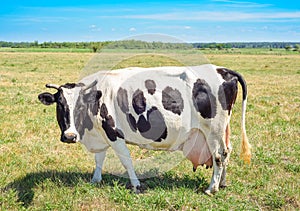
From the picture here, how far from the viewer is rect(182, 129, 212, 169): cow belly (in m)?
6.22

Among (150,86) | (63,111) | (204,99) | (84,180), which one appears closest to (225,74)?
(204,99)

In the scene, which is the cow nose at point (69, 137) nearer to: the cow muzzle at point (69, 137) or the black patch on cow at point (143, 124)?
the cow muzzle at point (69, 137)

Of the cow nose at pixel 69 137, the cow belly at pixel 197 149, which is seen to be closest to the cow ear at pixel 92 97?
the cow nose at pixel 69 137

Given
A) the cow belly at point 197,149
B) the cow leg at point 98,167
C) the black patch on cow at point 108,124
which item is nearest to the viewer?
the black patch on cow at point 108,124

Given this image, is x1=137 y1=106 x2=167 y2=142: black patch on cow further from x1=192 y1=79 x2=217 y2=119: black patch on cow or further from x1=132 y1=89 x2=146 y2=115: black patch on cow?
x1=192 y1=79 x2=217 y2=119: black patch on cow

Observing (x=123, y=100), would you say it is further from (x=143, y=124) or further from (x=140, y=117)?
(x=143, y=124)

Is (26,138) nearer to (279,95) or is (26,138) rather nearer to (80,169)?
(80,169)

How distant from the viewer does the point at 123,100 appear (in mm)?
5938

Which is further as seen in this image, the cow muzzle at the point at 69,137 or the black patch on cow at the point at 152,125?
the black patch on cow at the point at 152,125

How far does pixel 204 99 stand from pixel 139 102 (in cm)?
100

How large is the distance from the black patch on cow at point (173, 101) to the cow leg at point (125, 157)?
2.95 feet

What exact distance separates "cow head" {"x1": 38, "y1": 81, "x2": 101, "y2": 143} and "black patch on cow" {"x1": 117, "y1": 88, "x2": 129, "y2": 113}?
313 millimetres

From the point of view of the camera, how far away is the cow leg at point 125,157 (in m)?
5.99

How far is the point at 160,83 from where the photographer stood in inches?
237
